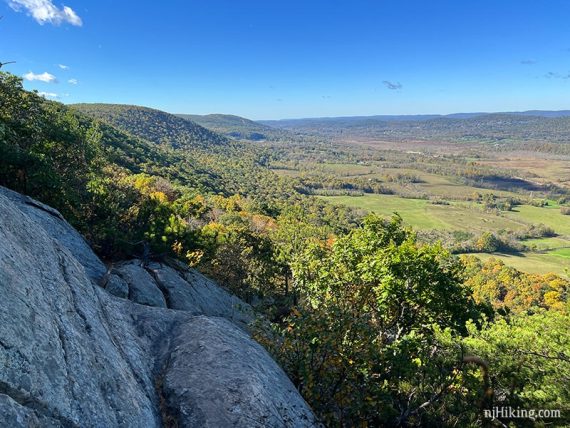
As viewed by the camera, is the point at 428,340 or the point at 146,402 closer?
the point at 146,402

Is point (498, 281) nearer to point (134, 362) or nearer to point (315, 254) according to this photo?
point (315, 254)

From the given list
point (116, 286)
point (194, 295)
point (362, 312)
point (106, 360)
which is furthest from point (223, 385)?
point (194, 295)

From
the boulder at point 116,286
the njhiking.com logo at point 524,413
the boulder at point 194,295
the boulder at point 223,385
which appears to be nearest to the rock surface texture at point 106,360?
the boulder at point 223,385

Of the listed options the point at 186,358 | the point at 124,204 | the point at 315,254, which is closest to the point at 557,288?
the point at 315,254

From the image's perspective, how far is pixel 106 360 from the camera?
750 centimetres

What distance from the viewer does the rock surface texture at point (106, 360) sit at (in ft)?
18.6

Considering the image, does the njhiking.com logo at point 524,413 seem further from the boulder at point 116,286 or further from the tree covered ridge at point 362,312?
the boulder at point 116,286

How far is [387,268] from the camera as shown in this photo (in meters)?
18.1

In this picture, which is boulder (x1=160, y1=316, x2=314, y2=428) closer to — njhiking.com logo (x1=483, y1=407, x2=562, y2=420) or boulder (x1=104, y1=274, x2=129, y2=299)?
boulder (x1=104, y1=274, x2=129, y2=299)

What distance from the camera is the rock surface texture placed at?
567cm

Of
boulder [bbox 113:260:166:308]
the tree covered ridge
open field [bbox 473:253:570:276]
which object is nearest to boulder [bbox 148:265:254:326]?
boulder [bbox 113:260:166:308]

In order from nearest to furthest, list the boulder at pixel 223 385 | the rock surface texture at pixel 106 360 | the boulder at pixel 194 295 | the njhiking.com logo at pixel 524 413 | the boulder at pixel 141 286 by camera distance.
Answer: the rock surface texture at pixel 106 360, the boulder at pixel 223 385, the njhiking.com logo at pixel 524 413, the boulder at pixel 141 286, the boulder at pixel 194 295

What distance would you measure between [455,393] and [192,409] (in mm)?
13012

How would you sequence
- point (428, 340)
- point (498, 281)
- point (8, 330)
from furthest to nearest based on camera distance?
point (498, 281)
point (428, 340)
point (8, 330)
